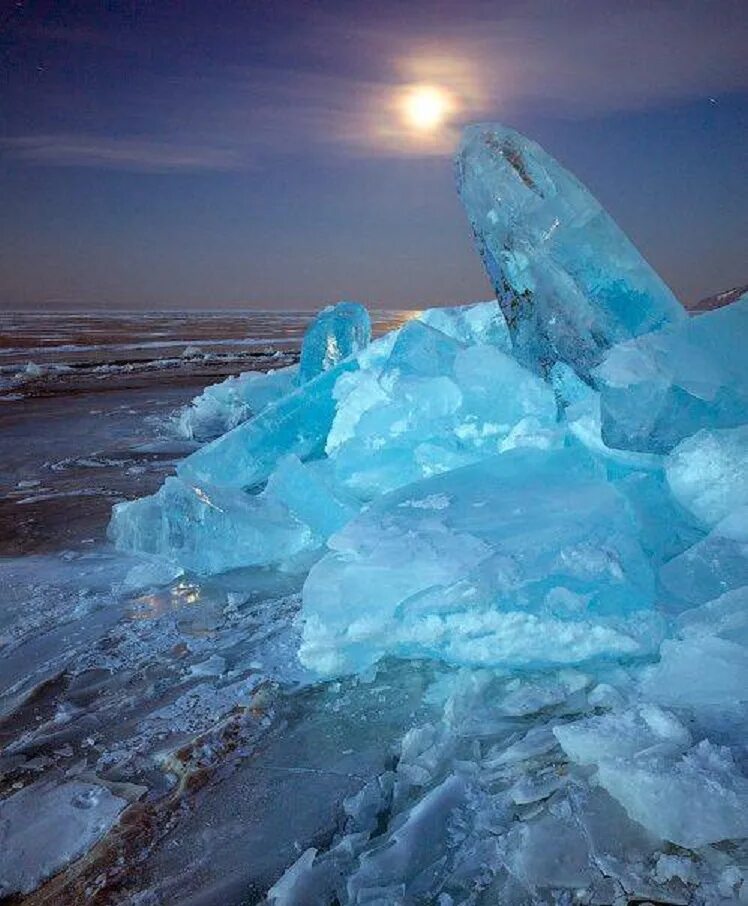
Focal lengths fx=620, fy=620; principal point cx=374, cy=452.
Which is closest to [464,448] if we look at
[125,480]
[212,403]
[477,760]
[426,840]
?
[477,760]

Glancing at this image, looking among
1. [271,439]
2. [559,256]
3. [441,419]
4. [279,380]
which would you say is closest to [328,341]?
[279,380]

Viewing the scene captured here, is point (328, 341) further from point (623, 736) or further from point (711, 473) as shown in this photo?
point (623, 736)

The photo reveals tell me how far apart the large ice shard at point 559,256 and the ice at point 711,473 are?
0.78 metres

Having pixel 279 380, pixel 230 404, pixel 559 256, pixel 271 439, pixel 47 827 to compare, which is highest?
pixel 559 256

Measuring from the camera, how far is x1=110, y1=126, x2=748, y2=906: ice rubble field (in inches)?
51.9

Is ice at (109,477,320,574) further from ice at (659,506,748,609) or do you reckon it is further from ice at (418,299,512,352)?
ice at (418,299,512,352)

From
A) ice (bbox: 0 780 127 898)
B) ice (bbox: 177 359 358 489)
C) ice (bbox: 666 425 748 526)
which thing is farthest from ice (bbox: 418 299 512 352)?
ice (bbox: 0 780 127 898)

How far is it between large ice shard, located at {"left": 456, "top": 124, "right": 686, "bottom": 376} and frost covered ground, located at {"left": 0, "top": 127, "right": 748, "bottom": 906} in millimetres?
13

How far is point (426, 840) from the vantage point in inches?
54.2

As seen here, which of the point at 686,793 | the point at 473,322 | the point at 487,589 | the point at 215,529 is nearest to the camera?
the point at 686,793

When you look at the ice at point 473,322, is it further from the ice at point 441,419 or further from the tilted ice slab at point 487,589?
the tilted ice slab at point 487,589

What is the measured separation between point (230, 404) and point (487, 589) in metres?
5.58

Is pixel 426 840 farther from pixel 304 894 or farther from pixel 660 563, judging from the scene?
pixel 660 563

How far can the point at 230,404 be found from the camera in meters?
7.11
